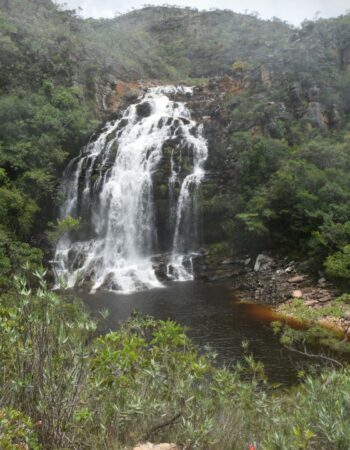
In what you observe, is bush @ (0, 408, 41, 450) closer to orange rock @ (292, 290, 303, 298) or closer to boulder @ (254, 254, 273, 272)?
orange rock @ (292, 290, 303, 298)

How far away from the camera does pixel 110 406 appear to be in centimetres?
388

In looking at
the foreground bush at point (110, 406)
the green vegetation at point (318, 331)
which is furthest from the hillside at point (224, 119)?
the foreground bush at point (110, 406)

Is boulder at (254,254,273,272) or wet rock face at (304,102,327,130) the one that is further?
wet rock face at (304,102,327,130)

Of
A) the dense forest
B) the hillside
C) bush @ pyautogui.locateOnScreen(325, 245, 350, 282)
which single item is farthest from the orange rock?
the hillside

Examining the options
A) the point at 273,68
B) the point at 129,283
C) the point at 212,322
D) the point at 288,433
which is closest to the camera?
the point at 288,433

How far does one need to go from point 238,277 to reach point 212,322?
7120mm

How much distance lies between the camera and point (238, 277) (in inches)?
815

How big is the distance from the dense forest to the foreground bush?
0.06 ft

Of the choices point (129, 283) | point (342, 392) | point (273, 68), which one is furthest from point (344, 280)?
point (273, 68)

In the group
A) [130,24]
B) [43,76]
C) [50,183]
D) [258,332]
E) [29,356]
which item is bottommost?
[258,332]

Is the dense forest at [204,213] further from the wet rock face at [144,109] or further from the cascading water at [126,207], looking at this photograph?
the wet rock face at [144,109]

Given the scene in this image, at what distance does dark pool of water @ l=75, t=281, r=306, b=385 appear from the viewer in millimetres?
10633

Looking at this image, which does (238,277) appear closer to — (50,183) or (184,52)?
(50,183)

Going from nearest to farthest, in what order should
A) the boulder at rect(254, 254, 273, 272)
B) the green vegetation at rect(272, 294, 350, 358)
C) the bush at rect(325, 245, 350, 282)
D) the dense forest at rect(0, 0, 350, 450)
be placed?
1. the dense forest at rect(0, 0, 350, 450)
2. the green vegetation at rect(272, 294, 350, 358)
3. the bush at rect(325, 245, 350, 282)
4. the boulder at rect(254, 254, 273, 272)
